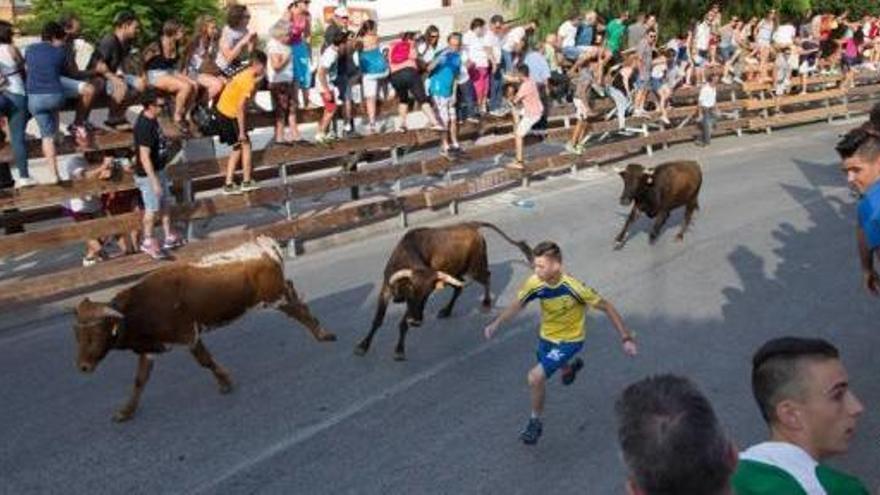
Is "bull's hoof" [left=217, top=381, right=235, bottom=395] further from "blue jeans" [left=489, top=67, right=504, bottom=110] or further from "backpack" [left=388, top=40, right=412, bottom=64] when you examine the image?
"blue jeans" [left=489, top=67, right=504, bottom=110]

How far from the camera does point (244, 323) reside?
9.23 meters

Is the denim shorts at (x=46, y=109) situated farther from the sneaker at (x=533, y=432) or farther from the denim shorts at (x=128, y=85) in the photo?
the sneaker at (x=533, y=432)

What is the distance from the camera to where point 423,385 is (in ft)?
25.0

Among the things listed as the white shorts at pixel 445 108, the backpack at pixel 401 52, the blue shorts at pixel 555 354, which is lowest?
the blue shorts at pixel 555 354

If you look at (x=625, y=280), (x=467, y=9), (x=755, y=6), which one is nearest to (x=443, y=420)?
(x=625, y=280)

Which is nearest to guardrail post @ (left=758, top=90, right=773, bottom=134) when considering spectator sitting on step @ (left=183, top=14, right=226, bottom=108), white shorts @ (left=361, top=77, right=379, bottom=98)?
white shorts @ (left=361, top=77, right=379, bottom=98)

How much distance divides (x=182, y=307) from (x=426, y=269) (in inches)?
86.0

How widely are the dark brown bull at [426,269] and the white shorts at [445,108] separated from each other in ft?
19.0

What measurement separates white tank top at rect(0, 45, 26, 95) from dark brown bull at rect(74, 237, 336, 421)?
3.71 meters

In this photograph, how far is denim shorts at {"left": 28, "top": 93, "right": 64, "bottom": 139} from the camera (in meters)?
9.87

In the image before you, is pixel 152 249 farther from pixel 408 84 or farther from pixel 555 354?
pixel 555 354

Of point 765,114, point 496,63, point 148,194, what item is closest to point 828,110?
point 765,114

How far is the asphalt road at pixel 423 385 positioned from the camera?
6.21 meters

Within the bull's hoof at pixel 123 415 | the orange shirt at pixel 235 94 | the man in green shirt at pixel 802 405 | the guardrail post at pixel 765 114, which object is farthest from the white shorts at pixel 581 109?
the man in green shirt at pixel 802 405
